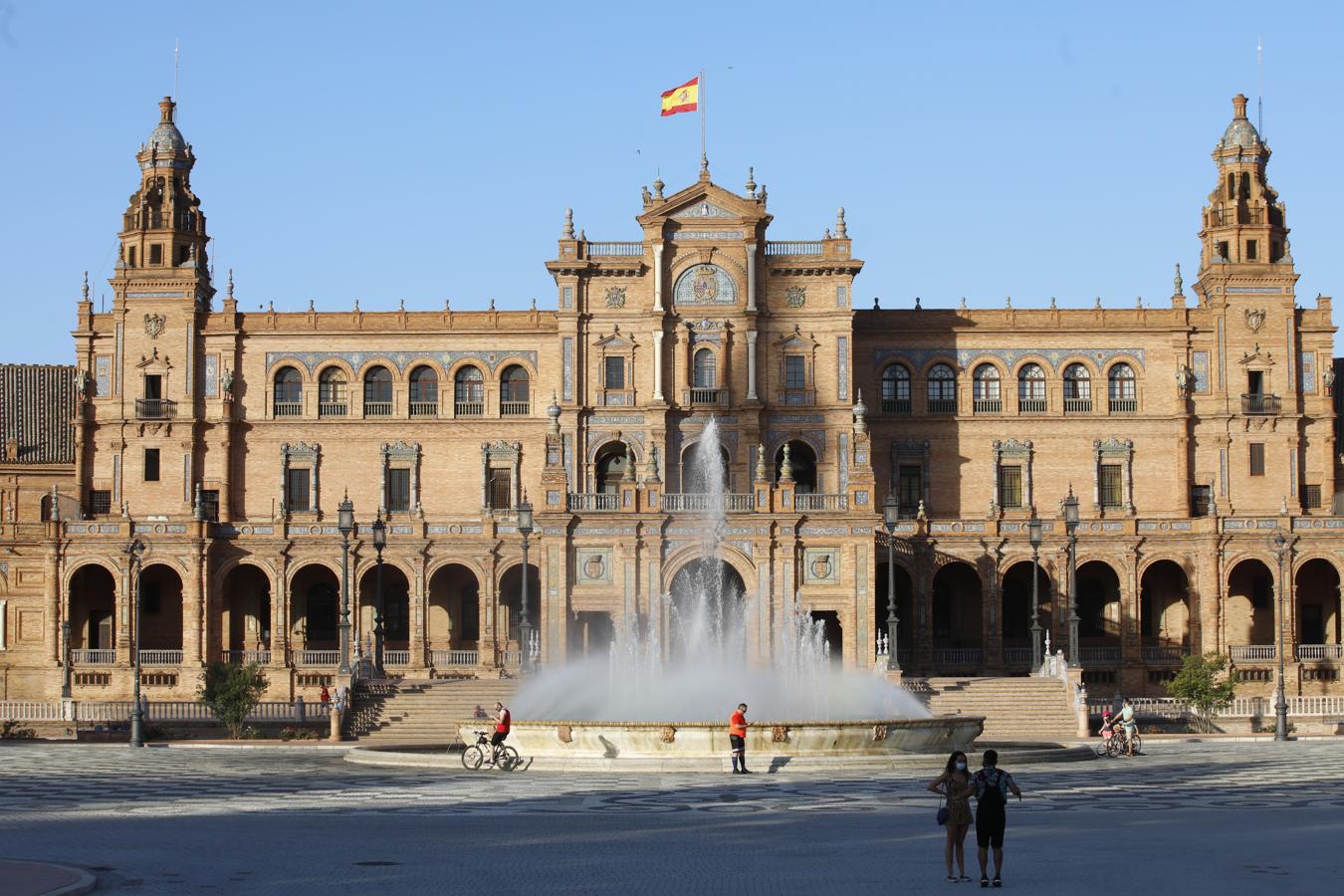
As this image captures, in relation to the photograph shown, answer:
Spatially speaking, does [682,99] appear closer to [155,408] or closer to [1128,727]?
[155,408]

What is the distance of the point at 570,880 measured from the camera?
78.3 feet

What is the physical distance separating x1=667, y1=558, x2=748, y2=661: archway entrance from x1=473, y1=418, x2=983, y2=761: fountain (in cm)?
5

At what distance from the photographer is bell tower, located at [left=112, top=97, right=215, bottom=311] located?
262 ft

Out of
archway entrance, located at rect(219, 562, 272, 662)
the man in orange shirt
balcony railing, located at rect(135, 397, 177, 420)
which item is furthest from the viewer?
balcony railing, located at rect(135, 397, 177, 420)

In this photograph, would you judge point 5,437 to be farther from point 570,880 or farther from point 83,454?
point 570,880

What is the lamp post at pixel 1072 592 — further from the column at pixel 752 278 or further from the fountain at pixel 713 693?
the column at pixel 752 278

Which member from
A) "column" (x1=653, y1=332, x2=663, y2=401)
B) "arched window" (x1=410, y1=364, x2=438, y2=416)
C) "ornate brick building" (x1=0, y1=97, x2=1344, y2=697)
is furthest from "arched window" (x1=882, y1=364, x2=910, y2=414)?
"arched window" (x1=410, y1=364, x2=438, y2=416)

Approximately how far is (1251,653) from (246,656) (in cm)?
3726

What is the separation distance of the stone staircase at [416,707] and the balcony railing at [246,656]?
16.6 metres

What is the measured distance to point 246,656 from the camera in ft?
245

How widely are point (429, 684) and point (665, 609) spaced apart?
10795mm

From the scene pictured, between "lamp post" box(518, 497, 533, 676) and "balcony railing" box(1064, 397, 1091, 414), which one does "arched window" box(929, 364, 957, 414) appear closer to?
"balcony railing" box(1064, 397, 1091, 414)

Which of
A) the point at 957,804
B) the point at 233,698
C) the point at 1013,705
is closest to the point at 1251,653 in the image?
the point at 1013,705

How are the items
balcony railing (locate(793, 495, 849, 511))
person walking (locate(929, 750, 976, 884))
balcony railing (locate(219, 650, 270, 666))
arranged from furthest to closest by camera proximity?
balcony railing (locate(219, 650, 270, 666))
balcony railing (locate(793, 495, 849, 511))
person walking (locate(929, 750, 976, 884))
